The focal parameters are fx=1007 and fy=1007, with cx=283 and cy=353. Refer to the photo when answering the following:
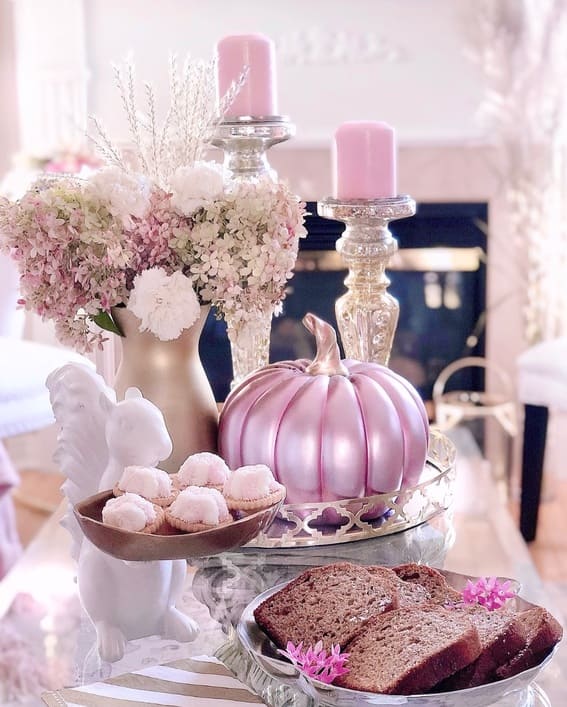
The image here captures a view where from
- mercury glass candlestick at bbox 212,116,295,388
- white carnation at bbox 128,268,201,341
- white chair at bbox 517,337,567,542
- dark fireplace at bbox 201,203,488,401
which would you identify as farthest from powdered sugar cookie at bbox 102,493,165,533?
dark fireplace at bbox 201,203,488,401

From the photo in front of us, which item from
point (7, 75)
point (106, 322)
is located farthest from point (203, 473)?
point (7, 75)

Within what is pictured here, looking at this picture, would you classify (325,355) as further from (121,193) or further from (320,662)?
(320,662)

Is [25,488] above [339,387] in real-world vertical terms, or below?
below

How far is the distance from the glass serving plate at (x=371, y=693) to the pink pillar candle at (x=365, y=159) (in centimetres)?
65

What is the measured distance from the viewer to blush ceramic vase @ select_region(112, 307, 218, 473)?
1.13 m

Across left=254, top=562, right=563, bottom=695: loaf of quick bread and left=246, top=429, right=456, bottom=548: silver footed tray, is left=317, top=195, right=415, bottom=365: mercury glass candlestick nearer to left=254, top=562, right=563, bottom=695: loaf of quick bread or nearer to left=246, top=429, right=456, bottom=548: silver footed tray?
left=246, top=429, right=456, bottom=548: silver footed tray

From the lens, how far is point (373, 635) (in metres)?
0.82

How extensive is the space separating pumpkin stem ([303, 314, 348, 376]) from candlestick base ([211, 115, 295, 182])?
255 millimetres

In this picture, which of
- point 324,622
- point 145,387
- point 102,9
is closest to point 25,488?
point 102,9

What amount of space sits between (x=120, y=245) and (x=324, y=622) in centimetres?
43

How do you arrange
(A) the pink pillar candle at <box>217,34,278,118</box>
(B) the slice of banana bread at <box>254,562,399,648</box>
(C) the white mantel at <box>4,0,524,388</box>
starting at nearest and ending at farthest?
(B) the slice of banana bread at <box>254,562,399,648</box>
(A) the pink pillar candle at <box>217,34,278,118</box>
(C) the white mantel at <box>4,0,524,388</box>

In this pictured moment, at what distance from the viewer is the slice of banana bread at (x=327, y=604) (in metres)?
0.85

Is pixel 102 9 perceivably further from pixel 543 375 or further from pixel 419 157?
pixel 543 375

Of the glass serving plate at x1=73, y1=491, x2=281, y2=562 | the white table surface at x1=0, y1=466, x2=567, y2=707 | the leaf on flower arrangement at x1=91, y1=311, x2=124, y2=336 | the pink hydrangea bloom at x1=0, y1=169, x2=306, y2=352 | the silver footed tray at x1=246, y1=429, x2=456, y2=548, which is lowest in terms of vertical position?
Answer: the white table surface at x1=0, y1=466, x2=567, y2=707
